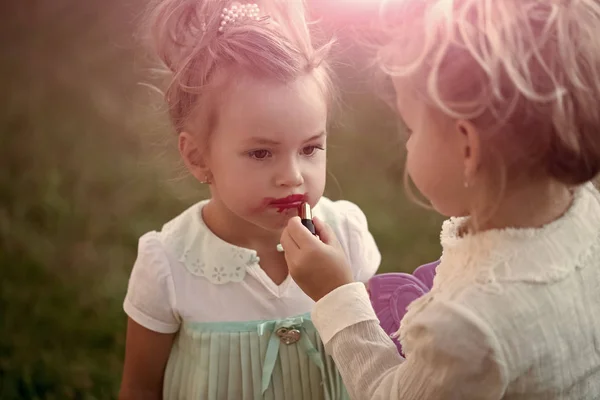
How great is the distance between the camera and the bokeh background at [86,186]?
61.0 inches

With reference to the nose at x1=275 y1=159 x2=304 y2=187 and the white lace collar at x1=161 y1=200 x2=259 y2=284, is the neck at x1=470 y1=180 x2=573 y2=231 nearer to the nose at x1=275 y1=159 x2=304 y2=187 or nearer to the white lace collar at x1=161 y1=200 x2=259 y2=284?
the nose at x1=275 y1=159 x2=304 y2=187

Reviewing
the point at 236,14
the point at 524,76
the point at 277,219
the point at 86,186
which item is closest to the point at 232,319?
the point at 277,219

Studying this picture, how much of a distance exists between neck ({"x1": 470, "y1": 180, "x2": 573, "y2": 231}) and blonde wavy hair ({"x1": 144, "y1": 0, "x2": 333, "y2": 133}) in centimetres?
35

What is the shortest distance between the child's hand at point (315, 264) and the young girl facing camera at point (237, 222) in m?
0.09

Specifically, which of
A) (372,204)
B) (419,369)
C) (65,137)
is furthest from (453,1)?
(65,137)

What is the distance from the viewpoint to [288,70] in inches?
35.9

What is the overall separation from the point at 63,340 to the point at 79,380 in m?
0.11

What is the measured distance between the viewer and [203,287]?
1.01 metres

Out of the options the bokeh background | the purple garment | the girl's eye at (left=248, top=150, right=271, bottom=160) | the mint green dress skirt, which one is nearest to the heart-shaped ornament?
the mint green dress skirt

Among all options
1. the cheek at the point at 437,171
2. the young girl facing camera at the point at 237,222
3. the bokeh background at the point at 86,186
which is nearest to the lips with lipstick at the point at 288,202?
the young girl facing camera at the point at 237,222

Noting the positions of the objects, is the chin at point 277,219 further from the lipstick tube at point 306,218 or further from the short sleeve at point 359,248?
the short sleeve at point 359,248

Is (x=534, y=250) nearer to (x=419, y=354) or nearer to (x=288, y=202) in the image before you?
(x=419, y=354)

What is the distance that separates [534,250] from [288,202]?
1.16 feet

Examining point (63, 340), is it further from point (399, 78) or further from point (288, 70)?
point (399, 78)
